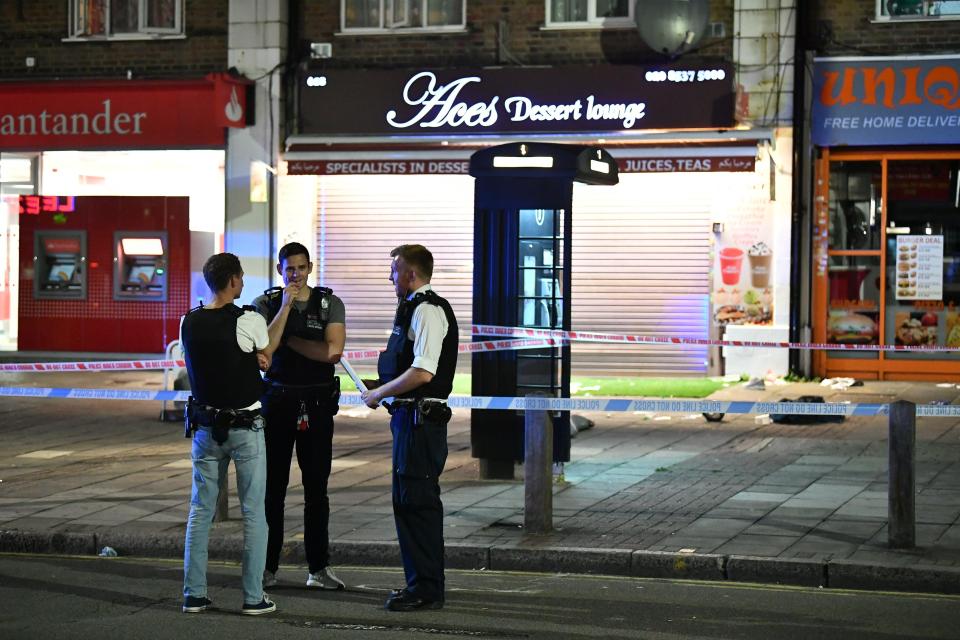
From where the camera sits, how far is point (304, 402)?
800 cm

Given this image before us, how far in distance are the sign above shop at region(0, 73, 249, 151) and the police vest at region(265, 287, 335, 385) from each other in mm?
12829

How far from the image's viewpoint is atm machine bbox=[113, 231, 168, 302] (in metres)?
21.8

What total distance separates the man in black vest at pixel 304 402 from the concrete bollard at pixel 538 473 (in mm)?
1596

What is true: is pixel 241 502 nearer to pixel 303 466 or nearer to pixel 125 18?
pixel 303 466

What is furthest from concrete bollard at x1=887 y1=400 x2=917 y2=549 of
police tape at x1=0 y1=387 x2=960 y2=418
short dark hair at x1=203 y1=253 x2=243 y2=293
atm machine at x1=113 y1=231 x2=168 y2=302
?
atm machine at x1=113 y1=231 x2=168 y2=302

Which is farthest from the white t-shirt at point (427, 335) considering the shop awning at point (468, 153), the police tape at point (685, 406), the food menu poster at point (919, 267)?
the food menu poster at point (919, 267)

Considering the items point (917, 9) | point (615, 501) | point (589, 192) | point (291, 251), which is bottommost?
point (615, 501)

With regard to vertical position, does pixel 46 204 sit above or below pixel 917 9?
below

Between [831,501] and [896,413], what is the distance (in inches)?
69.7

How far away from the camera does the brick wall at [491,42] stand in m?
19.6

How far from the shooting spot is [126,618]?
7.31 m

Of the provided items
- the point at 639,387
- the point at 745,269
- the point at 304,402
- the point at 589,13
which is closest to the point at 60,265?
the point at 589,13

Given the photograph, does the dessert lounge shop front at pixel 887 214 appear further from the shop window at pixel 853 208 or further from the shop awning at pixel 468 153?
the shop awning at pixel 468 153

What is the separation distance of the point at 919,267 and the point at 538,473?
11124 mm
